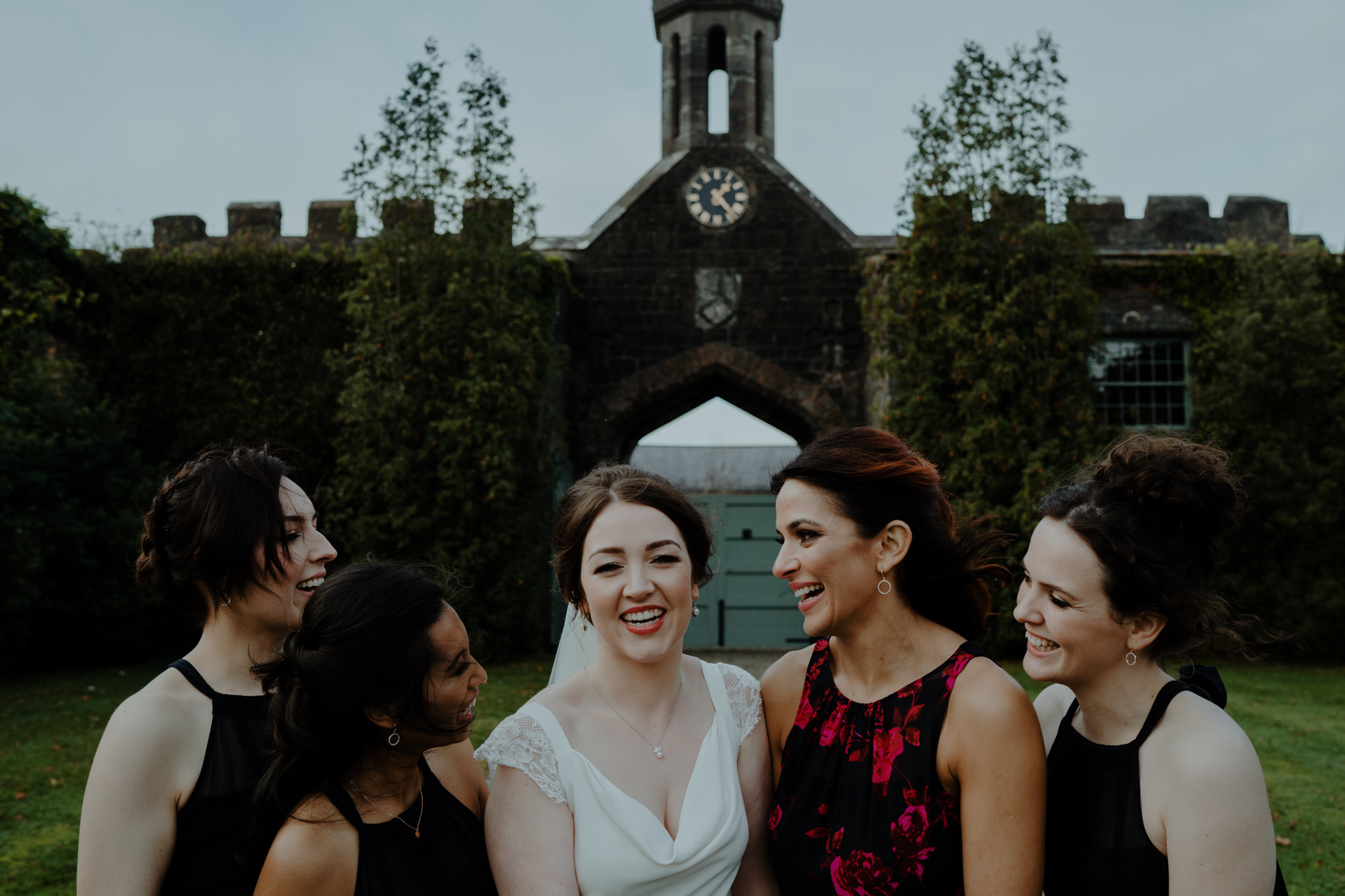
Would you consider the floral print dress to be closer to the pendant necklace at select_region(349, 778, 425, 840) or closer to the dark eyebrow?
the dark eyebrow

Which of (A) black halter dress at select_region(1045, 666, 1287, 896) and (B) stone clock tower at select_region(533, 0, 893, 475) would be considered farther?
(B) stone clock tower at select_region(533, 0, 893, 475)

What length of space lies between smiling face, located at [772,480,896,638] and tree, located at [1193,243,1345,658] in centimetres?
1076

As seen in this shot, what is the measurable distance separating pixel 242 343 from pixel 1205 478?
12536mm

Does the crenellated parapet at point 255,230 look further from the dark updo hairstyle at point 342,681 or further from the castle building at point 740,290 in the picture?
the dark updo hairstyle at point 342,681

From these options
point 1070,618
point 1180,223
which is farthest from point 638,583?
point 1180,223

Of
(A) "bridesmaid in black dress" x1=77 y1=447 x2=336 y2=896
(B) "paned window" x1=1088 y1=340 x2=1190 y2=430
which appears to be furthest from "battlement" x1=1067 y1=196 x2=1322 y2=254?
(A) "bridesmaid in black dress" x1=77 y1=447 x2=336 y2=896

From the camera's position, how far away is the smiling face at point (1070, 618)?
2.15 m

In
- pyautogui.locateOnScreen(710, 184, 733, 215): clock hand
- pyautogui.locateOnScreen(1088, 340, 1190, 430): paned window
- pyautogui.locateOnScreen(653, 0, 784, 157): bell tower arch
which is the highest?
pyautogui.locateOnScreen(653, 0, 784, 157): bell tower arch

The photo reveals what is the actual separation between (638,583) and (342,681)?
2.26 ft

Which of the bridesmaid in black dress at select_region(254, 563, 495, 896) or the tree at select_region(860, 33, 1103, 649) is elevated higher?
the tree at select_region(860, 33, 1103, 649)

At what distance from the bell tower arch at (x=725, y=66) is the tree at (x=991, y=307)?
10.8 ft

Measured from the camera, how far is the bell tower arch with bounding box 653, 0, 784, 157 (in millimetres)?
14008

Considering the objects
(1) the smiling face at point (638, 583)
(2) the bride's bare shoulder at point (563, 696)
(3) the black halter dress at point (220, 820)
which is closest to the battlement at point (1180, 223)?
(1) the smiling face at point (638, 583)

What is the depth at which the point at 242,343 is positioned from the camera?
12539 millimetres
